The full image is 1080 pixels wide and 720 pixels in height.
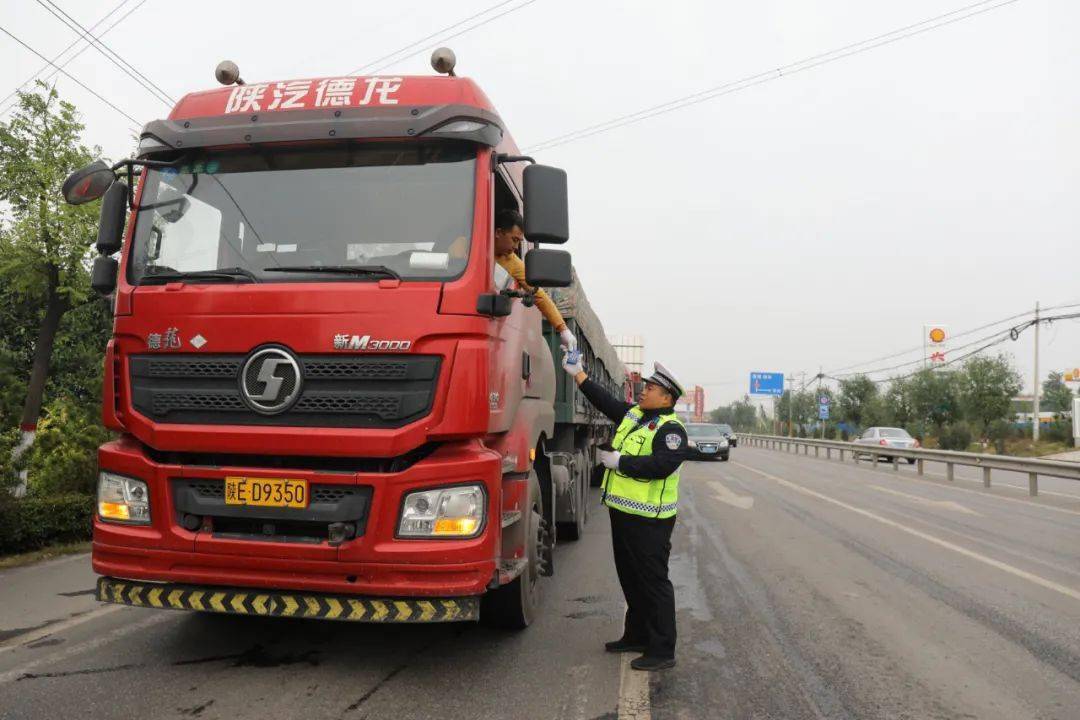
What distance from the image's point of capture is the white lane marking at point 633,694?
364 cm

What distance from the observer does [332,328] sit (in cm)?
375

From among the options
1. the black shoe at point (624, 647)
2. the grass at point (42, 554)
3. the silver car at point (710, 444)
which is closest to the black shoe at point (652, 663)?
the black shoe at point (624, 647)

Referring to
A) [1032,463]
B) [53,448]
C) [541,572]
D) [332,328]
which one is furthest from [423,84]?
[1032,463]

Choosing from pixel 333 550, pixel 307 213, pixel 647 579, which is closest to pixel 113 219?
pixel 307 213

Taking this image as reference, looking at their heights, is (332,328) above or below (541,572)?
above

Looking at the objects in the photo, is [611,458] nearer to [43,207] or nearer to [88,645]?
[88,645]

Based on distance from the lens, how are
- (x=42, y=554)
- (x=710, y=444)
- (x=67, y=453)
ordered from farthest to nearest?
(x=710, y=444), (x=67, y=453), (x=42, y=554)

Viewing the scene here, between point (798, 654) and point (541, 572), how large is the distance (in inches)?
65.5

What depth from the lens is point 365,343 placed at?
12.3 ft

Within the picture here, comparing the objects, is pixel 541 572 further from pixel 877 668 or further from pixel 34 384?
pixel 34 384

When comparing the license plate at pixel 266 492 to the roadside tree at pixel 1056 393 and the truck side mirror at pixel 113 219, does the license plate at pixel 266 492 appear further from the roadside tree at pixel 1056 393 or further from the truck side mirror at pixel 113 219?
the roadside tree at pixel 1056 393

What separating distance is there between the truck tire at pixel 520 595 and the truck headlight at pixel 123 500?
2011mm

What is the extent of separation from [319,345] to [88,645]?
8.17 feet

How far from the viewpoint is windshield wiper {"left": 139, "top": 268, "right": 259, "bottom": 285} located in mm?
3951
